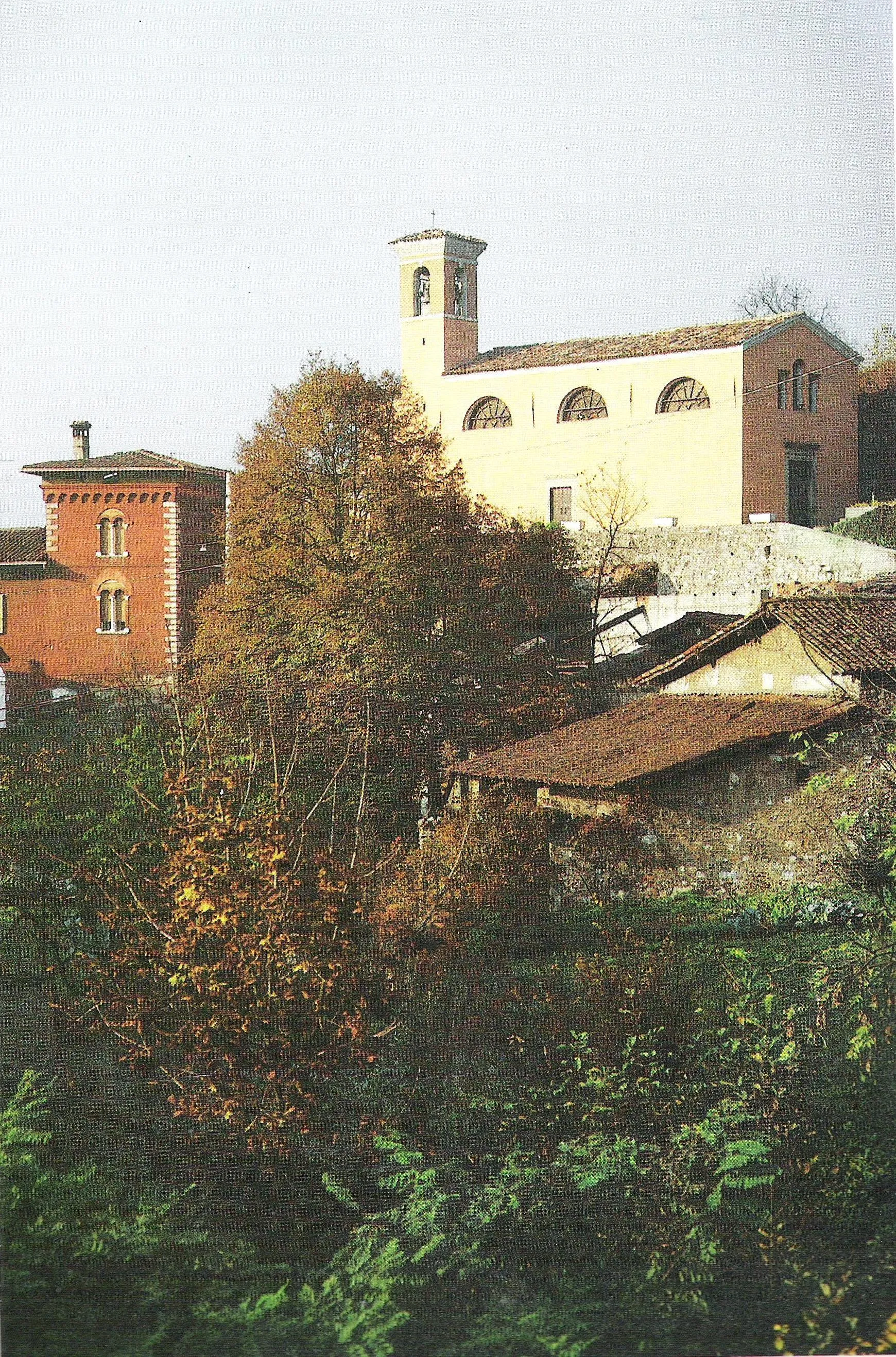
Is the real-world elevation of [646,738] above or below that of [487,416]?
below

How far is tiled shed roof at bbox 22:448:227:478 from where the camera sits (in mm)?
5812

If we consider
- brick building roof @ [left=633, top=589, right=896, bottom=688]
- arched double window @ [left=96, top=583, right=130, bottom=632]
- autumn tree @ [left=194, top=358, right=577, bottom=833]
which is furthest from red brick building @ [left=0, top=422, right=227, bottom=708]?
brick building roof @ [left=633, top=589, right=896, bottom=688]

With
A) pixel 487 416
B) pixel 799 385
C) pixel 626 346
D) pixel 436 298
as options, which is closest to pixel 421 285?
pixel 436 298

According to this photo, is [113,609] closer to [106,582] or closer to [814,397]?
[106,582]

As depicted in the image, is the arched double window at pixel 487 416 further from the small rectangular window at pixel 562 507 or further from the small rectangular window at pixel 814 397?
the small rectangular window at pixel 814 397

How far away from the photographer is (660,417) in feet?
28.6

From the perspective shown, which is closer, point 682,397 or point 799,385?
point 682,397

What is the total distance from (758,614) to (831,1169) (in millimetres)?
3632

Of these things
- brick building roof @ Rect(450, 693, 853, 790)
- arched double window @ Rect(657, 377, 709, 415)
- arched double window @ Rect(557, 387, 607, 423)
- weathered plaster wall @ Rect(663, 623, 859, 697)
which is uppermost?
arched double window @ Rect(557, 387, 607, 423)

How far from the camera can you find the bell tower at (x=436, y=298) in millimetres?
5770

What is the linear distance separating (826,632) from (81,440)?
388 cm

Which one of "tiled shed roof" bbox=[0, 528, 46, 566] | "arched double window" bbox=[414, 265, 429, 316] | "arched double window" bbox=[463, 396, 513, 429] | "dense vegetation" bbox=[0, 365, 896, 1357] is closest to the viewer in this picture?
"dense vegetation" bbox=[0, 365, 896, 1357]

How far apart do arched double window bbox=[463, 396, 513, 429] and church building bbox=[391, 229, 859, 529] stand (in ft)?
0.04

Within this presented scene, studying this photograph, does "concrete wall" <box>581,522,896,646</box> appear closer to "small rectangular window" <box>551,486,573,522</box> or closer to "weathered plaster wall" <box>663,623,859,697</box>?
"small rectangular window" <box>551,486,573,522</box>
